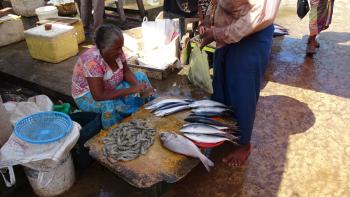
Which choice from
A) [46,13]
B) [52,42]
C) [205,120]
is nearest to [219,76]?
[205,120]

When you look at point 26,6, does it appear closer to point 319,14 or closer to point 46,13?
point 46,13

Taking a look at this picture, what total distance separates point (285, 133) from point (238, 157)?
2.76ft

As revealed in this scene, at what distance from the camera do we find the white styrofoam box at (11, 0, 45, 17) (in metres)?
8.06

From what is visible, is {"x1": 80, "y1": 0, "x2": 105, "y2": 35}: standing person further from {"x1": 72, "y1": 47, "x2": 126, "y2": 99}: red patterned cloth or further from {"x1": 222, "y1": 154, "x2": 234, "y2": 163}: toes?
{"x1": 222, "y1": 154, "x2": 234, "y2": 163}: toes

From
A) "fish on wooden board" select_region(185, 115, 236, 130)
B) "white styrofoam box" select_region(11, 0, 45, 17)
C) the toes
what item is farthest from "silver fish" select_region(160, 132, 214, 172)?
"white styrofoam box" select_region(11, 0, 45, 17)

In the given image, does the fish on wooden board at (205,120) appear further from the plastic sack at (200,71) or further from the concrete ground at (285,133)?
the plastic sack at (200,71)

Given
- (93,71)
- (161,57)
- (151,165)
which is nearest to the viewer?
(151,165)

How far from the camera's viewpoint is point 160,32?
5.09 m

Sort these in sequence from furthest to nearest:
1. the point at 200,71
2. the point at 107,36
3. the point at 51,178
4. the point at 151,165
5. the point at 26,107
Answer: the point at 200,71 < the point at 26,107 < the point at 107,36 < the point at 51,178 < the point at 151,165

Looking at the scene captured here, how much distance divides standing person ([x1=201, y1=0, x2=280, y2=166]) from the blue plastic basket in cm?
164

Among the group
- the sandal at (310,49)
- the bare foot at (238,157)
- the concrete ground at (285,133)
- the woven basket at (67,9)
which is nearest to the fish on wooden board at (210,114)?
the bare foot at (238,157)

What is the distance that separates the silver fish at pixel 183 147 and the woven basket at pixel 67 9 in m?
6.29

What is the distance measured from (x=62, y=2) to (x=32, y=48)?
2633 mm

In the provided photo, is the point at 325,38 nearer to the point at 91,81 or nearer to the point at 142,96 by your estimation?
the point at 142,96
